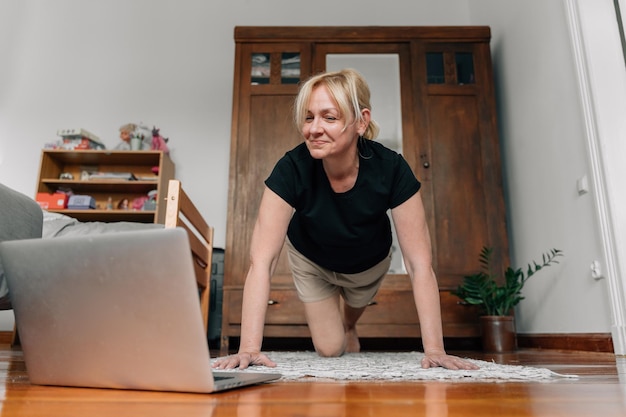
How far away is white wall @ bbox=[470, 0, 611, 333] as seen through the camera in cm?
204

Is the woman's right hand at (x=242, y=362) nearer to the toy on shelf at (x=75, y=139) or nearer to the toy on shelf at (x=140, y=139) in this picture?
the toy on shelf at (x=140, y=139)

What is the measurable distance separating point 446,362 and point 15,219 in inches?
51.6

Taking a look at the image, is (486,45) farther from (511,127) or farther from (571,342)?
(571,342)

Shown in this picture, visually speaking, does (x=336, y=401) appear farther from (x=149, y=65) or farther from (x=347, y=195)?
(x=149, y=65)

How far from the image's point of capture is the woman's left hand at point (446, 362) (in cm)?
102

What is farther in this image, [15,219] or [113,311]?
[15,219]

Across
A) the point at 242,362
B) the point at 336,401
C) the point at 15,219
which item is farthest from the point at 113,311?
the point at 15,219

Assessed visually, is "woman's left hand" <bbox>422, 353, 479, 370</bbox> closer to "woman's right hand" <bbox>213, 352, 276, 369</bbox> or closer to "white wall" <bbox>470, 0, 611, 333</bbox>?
"woman's right hand" <bbox>213, 352, 276, 369</bbox>

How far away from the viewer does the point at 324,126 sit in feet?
4.01

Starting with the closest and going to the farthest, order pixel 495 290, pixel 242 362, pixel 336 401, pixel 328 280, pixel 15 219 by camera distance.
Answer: pixel 336 401
pixel 242 362
pixel 15 219
pixel 328 280
pixel 495 290

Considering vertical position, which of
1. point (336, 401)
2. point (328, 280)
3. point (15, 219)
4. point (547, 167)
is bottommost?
point (336, 401)

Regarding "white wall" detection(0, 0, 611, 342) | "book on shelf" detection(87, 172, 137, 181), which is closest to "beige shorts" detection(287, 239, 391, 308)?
"white wall" detection(0, 0, 611, 342)

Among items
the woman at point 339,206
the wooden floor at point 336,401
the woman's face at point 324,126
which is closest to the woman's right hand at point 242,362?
the woman at point 339,206

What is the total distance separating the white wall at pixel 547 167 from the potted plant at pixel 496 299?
0.13m
